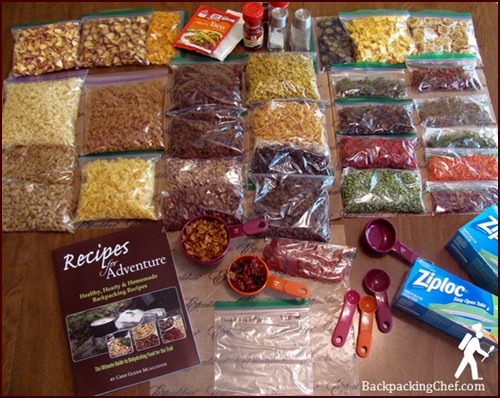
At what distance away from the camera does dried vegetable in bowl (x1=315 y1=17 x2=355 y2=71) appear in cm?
162

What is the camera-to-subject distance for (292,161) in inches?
55.8

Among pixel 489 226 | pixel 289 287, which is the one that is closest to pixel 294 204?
pixel 289 287

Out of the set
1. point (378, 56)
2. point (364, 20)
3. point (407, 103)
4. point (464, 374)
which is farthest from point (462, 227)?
point (364, 20)

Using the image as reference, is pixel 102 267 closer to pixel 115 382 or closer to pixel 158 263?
pixel 158 263

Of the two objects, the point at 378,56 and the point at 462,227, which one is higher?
the point at 378,56

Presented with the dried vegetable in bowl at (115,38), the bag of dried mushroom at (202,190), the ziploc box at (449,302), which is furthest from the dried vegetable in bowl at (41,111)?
the ziploc box at (449,302)

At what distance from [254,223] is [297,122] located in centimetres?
42

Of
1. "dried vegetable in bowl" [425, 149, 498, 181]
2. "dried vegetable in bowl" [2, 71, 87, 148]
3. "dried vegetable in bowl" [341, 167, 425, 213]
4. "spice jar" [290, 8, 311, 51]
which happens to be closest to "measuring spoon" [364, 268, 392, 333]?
"dried vegetable in bowl" [341, 167, 425, 213]

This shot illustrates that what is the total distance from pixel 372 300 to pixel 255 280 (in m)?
0.37

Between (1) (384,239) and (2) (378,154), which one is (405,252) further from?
(2) (378,154)

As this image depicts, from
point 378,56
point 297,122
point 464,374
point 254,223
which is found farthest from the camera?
point 378,56

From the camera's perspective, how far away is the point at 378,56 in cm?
161

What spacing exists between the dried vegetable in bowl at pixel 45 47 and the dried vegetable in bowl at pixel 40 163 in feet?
1.22

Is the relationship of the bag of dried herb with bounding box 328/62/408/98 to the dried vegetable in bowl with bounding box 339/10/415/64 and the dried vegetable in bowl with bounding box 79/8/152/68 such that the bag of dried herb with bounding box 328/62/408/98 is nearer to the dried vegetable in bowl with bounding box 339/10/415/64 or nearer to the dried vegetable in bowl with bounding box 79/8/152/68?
the dried vegetable in bowl with bounding box 339/10/415/64
